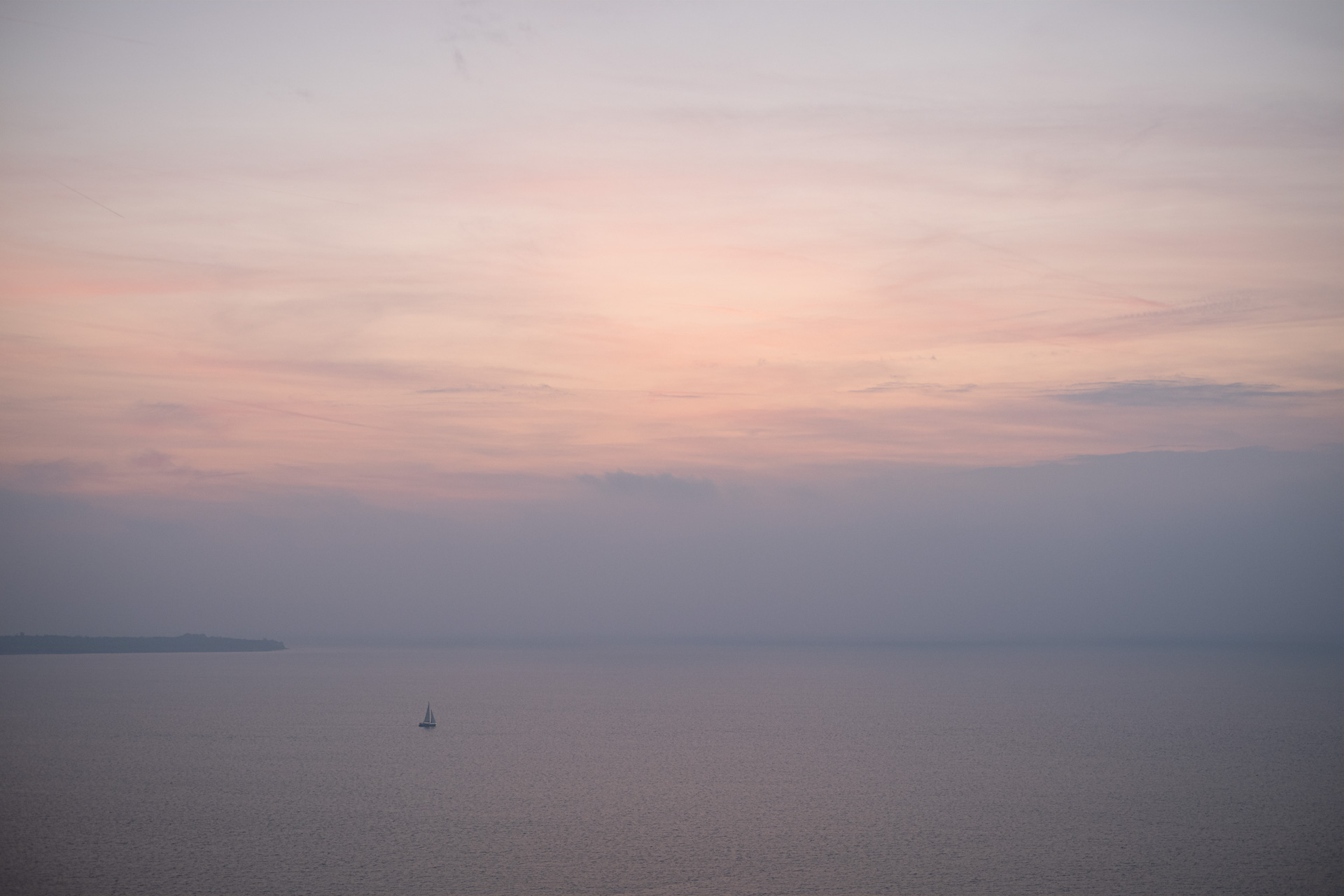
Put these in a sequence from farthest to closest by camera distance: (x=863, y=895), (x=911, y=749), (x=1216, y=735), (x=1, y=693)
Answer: (x=1, y=693)
(x=1216, y=735)
(x=911, y=749)
(x=863, y=895)

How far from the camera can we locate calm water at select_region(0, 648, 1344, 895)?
41.5m

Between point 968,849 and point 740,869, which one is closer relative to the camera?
point 740,869

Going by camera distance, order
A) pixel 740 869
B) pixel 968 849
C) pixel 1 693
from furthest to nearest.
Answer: pixel 1 693 < pixel 968 849 < pixel 740 869

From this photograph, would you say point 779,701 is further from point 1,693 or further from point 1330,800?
point 1,693

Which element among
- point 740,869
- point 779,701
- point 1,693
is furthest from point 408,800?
point 1,693

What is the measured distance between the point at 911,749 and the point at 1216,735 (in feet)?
103

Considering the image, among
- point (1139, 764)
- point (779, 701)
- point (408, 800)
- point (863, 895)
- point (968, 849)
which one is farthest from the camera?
point (779, 701)

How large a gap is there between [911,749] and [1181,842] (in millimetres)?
31484

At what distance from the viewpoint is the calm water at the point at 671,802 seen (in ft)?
136

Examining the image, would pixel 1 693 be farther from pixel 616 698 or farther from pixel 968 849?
pixel 968 849

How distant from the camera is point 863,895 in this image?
38688 mm

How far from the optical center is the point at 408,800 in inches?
2205

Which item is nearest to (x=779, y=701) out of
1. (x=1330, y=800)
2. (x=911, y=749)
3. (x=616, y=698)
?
(x=616, y=698)

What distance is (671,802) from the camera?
55344mm
